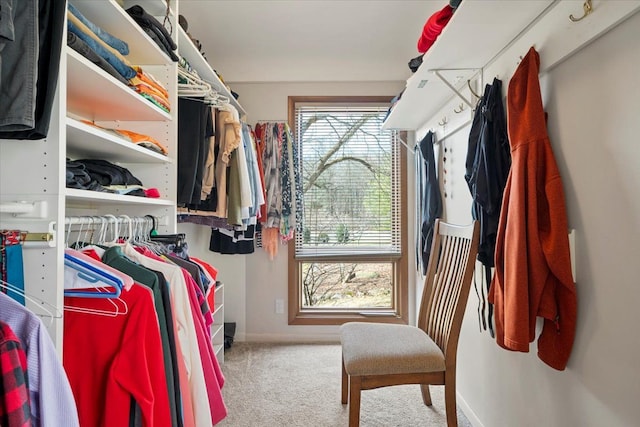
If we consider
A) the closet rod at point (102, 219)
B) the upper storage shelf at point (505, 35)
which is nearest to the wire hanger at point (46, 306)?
the closet rod at point (102, 219)

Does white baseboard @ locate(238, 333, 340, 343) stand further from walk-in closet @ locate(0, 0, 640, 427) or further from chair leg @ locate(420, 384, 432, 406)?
chair leg @ locate(420, 384, 432, 406)

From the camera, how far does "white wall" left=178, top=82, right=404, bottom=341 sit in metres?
2.84

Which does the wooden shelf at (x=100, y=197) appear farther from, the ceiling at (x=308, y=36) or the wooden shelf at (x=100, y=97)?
the ceiling at (x=308, y=36)

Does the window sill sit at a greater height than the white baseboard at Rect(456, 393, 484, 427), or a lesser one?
greater

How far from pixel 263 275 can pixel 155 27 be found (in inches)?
77.2

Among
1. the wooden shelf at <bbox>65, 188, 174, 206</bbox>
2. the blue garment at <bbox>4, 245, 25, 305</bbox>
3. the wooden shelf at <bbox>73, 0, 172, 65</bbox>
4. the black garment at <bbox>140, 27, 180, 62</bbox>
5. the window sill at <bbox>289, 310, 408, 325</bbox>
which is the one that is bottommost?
the window sill at <bbox>289, 310, 408, 325</bbox>

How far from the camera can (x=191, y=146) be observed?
1.68 meters

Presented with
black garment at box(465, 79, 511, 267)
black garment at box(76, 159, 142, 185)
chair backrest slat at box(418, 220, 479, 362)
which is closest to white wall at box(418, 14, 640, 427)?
black garment at box(465, 79, 511, 267)

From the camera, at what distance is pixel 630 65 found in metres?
0.87

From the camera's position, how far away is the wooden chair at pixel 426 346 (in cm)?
139

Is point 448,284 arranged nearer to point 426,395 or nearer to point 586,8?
point 426,395

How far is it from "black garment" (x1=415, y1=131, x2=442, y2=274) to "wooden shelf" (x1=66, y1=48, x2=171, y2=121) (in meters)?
1.59

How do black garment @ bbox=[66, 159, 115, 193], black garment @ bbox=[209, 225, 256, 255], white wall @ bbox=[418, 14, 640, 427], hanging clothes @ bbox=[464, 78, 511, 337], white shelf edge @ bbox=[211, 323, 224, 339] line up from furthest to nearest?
black garment @ bbox=[209, 225, 256, 255] → white shelf edge @ bbox=[211, 323, 224, 339] → hanging clothes @ bbox=[464, 78, 511, 337] → black garment @ bbox=[66, 159, 115, 193] → white wall @ bbox=[418, 14, 640, 427]

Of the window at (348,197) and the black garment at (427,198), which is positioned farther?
the window at (348,197)
